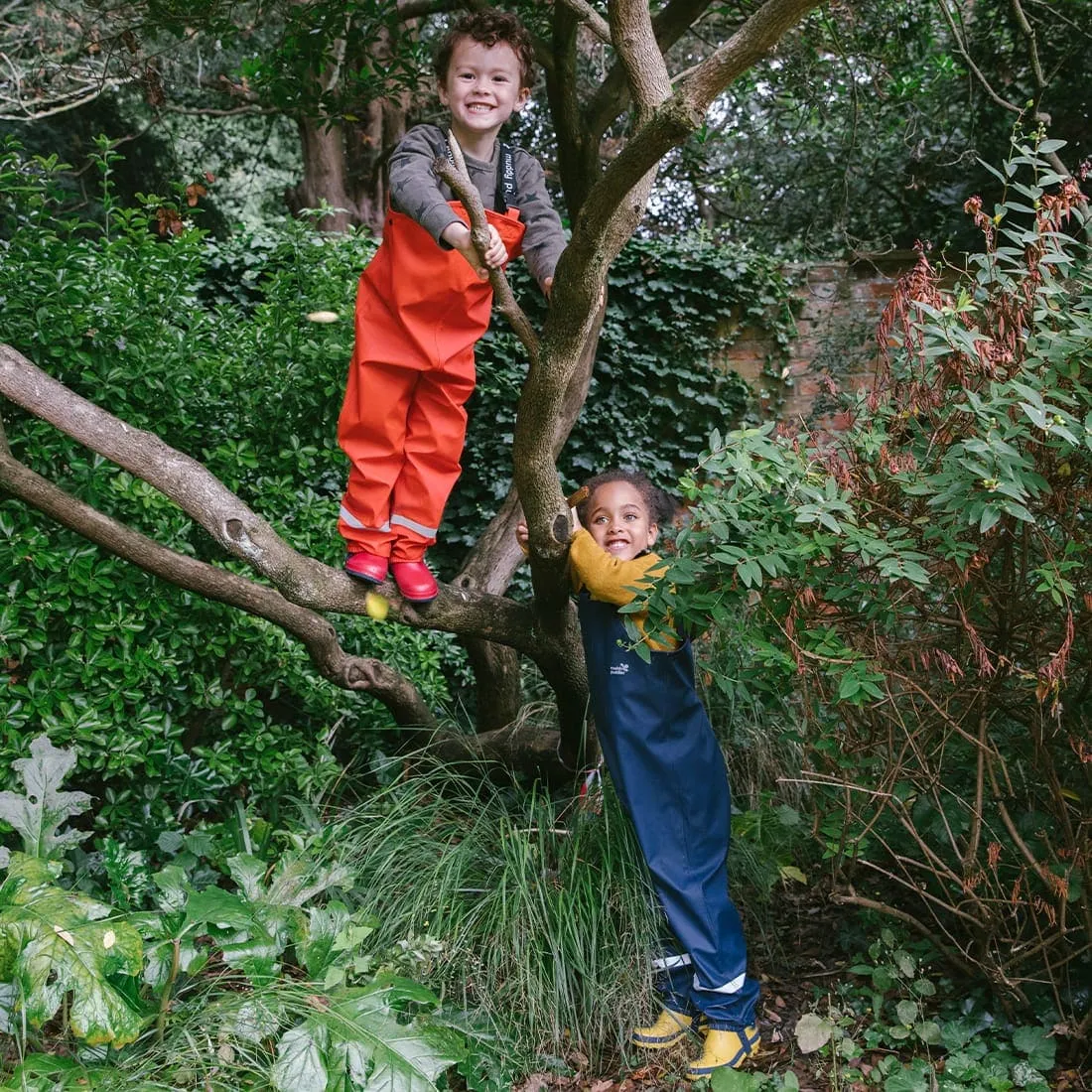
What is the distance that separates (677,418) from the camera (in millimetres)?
6555

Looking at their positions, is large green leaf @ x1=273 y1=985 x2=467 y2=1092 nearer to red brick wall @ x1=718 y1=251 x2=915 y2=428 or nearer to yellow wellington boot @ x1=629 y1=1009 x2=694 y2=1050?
yellow wellington boot @ x1=629 y1=1009 x2=694 y2=1050

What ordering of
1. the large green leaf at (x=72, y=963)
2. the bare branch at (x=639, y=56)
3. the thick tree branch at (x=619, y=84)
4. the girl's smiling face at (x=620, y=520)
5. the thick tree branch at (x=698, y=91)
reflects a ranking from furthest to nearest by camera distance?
1. the thick tree branch at (x=619, y=84)
2. the girl's smiling face at (x=620, y=520)
3. the bare branch at (x=639, y=56)
4. the large green leaf at (x=72, y=963)
5. the thick tree branch at (x=698, y=91)

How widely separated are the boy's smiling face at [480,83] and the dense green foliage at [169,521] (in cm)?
102

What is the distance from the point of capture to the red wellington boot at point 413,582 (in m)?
2.98

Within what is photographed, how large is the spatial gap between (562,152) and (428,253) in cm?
158

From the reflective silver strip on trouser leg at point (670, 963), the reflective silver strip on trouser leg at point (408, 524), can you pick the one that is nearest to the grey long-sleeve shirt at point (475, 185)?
the reflective silver strip on trouser leg at point (408, 524)

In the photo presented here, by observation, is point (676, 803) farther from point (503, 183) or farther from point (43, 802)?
point (503, 183)

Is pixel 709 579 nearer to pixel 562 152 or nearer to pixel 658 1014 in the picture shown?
pixel 658 1014

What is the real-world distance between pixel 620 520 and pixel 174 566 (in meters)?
1.25

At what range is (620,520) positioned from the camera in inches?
117

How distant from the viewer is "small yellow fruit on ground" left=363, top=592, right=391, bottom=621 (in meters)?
2.93

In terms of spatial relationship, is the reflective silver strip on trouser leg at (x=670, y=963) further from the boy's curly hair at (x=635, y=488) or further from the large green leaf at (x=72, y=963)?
the large green leaf at (x=72, y=963)

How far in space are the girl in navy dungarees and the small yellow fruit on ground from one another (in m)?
0.53

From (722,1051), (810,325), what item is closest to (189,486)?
(722,1051)
